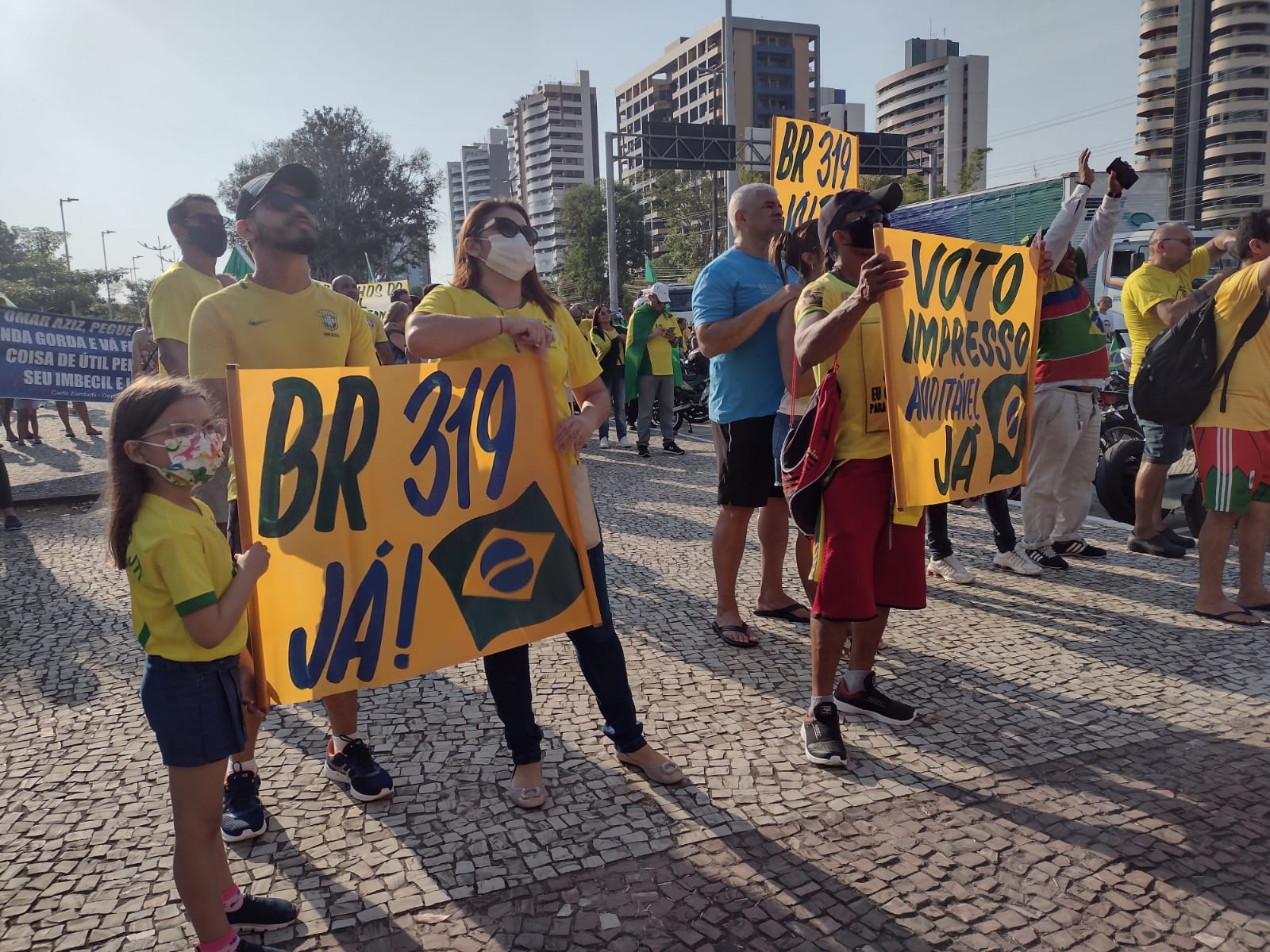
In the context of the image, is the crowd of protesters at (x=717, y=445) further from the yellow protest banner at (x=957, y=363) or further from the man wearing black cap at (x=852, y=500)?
the yellow protest banner at (x=957, y=363)

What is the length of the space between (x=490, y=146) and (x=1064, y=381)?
206757mm

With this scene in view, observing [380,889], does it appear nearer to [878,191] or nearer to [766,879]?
[766,879]

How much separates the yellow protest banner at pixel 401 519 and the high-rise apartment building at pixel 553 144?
164 metres

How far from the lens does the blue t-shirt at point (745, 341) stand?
417cm

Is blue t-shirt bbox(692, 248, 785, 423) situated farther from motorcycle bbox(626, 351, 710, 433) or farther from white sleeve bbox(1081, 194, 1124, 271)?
motorcycle bbox(626, 351, 710, 433)

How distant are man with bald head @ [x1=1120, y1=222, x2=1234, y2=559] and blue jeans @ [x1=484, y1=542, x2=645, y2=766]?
3811mm

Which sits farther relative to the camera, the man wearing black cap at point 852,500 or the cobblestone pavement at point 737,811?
the man wearing black cap at point 852,500

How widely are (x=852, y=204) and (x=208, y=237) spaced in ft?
8.76

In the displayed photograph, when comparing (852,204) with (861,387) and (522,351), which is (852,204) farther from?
(522,351)

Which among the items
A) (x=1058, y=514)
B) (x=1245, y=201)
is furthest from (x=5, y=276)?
(x=1245, y=201)

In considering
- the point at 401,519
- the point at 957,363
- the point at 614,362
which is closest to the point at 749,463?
the point at 957,363

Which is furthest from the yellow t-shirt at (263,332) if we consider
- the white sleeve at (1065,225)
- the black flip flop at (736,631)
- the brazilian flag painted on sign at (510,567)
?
the white sleeve at (1065,225)

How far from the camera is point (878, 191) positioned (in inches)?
121

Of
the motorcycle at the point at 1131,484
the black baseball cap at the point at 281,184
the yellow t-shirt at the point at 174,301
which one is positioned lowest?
the motorcycle at the point at 1131,484
